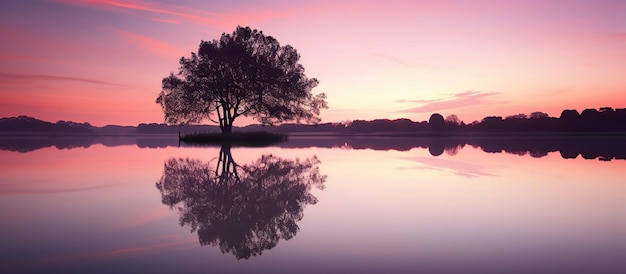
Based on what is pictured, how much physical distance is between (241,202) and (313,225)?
7.98ft

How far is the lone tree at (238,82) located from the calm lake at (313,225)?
106 ft

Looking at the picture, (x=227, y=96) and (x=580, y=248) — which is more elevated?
(x=227, y=96)

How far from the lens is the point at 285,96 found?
4619cm

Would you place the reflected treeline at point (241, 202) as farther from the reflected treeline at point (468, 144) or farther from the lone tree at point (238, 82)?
the lone tree at point (238, 82)

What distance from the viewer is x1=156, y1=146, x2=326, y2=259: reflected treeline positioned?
19.2ft

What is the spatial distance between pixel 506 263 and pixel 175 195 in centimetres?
739

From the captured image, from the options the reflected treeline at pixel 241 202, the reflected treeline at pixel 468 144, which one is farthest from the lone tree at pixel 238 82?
the reflected treeline at pixel 241 202

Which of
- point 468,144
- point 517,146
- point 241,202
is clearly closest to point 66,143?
point 468,144

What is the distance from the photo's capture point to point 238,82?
146ft

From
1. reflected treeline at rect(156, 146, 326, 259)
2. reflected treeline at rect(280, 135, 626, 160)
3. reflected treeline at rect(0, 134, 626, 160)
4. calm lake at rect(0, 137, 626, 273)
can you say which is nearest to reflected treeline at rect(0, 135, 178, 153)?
reflected treeline at rect(0, 134, 626, 160)

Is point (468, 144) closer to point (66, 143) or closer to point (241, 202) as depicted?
point (241, 202)

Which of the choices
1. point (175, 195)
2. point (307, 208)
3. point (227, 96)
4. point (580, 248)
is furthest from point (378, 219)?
point (227, 96)

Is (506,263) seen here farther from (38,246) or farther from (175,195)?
(175,195)

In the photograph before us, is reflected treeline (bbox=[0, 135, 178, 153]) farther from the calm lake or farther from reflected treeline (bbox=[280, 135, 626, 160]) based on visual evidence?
the calm lake
